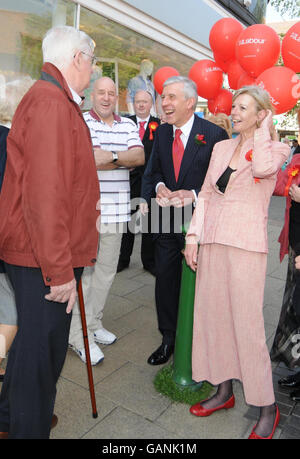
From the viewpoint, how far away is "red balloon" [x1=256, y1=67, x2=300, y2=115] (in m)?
4.25

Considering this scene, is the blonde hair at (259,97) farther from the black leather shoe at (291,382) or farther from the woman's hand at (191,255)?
the black leather shoe at (291,382)

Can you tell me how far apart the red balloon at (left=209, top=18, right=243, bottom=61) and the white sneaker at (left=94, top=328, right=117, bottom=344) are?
166 inches

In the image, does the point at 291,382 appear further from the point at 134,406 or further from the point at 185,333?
the point at 134,406

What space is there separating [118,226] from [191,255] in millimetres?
906

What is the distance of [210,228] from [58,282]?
109cm

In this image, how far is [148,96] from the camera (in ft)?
18.3

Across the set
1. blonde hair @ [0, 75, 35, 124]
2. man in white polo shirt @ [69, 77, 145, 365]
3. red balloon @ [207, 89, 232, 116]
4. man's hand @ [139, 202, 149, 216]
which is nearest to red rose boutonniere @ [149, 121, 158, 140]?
red balloon @ [207, 89, 232, 116]

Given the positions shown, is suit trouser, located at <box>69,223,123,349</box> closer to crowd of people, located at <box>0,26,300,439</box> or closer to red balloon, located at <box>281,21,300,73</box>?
crowd of people, located at <box>0,26,300,439</box>

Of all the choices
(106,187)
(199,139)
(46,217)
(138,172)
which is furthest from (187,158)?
(138,172)

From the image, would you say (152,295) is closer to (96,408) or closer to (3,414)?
(96,408)

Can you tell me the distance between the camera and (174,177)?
312cm

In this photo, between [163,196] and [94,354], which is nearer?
[163,196]

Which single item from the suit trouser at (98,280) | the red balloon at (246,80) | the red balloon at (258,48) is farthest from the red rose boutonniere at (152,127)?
the suit trouser at (98,280)

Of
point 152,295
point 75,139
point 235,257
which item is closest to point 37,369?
point 75,139
